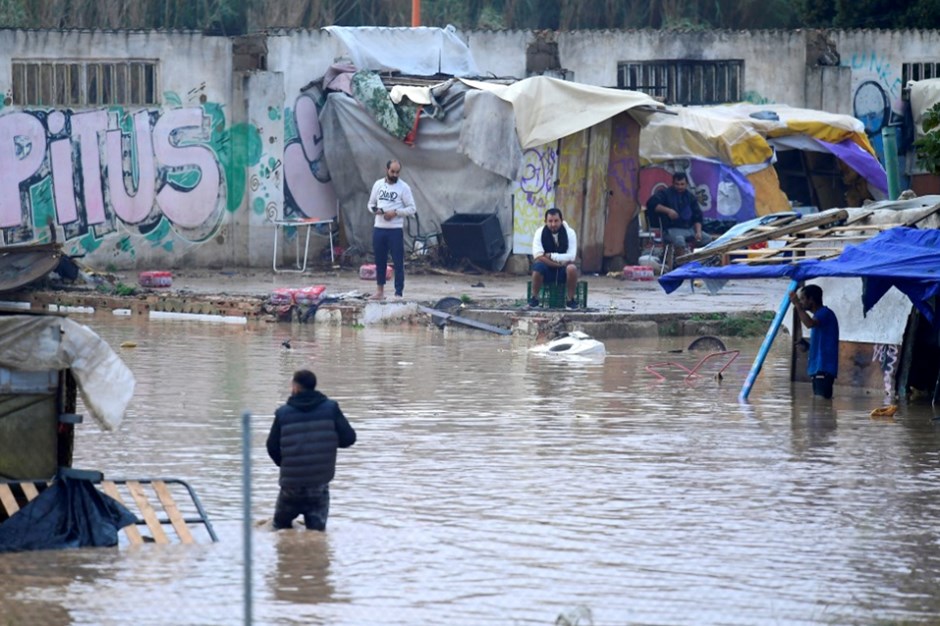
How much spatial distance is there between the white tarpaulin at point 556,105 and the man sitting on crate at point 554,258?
4.29 metres

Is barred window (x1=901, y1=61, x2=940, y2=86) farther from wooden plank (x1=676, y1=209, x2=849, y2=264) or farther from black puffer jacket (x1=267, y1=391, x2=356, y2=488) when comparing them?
black puffer jacket (x1=267, y1=391, x2=356, y2=488)

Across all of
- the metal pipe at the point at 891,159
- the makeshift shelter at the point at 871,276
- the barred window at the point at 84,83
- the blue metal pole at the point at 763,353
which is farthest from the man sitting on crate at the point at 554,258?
the barred window at the point at 84,83

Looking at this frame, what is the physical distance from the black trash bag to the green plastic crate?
11864 millimetres

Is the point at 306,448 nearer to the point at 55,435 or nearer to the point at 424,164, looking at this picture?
the point at 55,435

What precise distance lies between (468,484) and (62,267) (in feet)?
44.7

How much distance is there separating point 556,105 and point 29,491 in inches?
680

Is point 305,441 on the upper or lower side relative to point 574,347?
upper

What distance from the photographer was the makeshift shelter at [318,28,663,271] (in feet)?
85.1

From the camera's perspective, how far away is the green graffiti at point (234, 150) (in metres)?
27.5

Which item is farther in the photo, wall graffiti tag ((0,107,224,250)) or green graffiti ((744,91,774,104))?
green graffiti ((744,91,774,104))

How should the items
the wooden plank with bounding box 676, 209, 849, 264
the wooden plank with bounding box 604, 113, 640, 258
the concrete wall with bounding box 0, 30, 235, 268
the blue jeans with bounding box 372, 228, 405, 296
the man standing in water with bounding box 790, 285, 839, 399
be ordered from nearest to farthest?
the man standing in water with bounding box 790, 285, 839, 399 → the wooden plank with bounding box 676, 209, 849, 264 → the blue jeans with bounding box 372, 228, 405, 296 → the concrete wall with bounding box 0, 30, 235, 268 → the wooden plank with bounding box 604, 113, 640, 258

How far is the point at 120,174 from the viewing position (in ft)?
88.1

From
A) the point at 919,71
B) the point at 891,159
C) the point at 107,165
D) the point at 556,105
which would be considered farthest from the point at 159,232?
the point at 919,71

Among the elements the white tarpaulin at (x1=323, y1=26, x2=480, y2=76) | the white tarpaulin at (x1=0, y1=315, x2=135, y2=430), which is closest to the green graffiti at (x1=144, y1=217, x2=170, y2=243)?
the white tarpaulin at (x1=323, y1=26, x2=480, y2=76)
